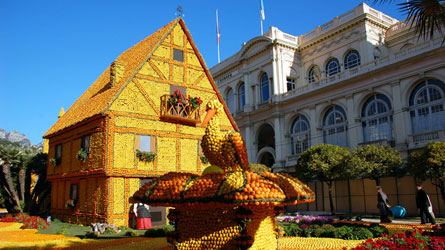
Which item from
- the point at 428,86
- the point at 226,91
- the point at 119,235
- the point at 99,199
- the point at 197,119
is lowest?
the point at 119,235

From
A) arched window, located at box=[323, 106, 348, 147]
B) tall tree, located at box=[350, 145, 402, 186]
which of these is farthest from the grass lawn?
arched window, located at box=[323, 106, 348, 147]

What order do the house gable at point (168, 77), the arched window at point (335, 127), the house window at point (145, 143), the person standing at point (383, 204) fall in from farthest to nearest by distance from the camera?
the arched window at point (335, 127)
the house gable at point (168, 77)
the house window at point (145, 143)
the person standing at point (383, 204)

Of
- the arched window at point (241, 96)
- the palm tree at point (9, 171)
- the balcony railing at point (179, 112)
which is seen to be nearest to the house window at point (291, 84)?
the arched window at point (241, 96)

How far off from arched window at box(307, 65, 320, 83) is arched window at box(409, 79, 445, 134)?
1260 centimetres

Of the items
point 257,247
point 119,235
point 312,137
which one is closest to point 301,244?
point 257,247

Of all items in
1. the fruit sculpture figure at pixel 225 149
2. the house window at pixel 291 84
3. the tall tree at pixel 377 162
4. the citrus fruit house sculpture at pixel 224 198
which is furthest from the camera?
the house window at pixel 291 84

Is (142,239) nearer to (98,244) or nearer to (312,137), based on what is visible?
(98,244)

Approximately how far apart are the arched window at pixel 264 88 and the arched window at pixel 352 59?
9.65 meters

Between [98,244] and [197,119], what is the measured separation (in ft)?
34.5

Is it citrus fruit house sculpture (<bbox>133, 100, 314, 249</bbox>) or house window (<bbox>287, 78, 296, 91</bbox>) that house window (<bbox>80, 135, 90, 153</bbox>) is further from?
house window (<bbox>287, 78, 296, 91</bbox>)

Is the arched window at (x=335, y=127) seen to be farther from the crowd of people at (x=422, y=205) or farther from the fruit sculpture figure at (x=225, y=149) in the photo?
the fruit sculpture figure at (x=225, y=149)

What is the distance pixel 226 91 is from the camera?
49.1 meters

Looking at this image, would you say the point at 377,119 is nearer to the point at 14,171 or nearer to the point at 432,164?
the point at 432,164

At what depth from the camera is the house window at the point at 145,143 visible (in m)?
18.9
